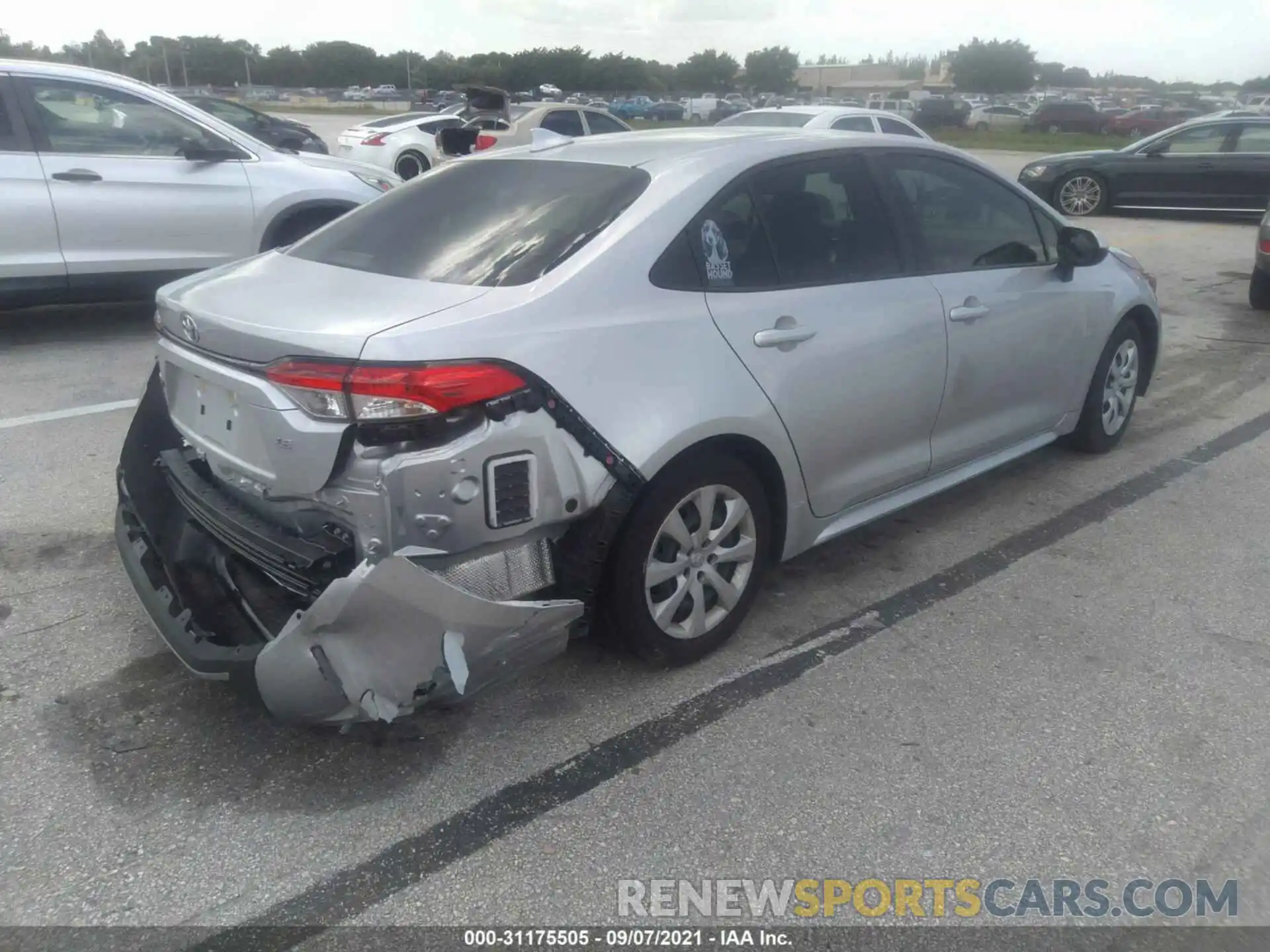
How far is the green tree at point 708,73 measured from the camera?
83.7 meters

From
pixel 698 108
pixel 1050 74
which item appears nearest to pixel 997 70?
pixel 1050 74

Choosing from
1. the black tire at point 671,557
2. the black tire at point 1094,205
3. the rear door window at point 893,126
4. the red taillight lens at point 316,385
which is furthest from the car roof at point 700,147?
the black tire at point 1094,205

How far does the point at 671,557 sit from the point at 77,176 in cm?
570

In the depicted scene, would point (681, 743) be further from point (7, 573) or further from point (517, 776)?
point (7, 573)

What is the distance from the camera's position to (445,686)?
266 centimetres

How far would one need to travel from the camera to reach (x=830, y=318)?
3.60 m

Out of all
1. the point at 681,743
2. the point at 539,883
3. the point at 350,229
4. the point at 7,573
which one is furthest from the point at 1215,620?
the point at 7,573

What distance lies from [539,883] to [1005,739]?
1451 millimetres

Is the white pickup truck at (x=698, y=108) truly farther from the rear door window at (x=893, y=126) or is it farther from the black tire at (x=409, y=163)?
the rear door window at (x=893, y=126)

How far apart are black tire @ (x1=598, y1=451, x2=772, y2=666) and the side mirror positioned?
2.14 metres

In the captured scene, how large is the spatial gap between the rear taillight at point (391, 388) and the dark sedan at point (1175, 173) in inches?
551

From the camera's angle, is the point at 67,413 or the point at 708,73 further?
the point at 708,73

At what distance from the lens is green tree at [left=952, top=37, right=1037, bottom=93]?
88500 mm

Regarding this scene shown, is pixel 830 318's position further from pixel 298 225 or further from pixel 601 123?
pixel 601 123
